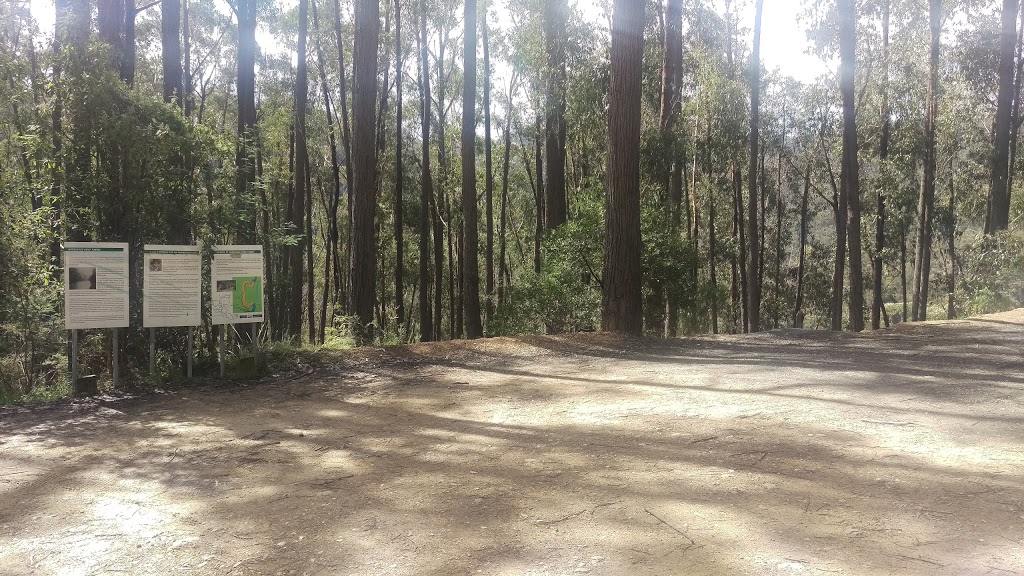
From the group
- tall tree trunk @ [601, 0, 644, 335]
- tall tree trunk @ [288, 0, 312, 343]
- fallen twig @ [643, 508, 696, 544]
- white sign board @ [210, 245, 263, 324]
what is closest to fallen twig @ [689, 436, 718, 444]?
fallen twig @ [643, 508, 696, 544]

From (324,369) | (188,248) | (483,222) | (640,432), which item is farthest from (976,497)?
(483,222)

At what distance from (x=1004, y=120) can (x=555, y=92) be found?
1463 centimetres

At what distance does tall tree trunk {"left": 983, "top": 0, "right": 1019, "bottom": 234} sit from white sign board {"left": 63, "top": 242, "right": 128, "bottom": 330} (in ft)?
74.2

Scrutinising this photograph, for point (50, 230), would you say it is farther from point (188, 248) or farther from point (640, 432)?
point (640, 432)

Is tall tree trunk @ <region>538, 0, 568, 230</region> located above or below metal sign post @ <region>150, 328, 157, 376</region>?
above

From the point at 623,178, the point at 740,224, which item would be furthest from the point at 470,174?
the point at 740,224

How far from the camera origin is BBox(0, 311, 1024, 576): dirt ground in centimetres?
305

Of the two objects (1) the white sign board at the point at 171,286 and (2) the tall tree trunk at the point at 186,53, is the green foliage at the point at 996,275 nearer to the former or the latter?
(1) the white sign board at the point at 171,286

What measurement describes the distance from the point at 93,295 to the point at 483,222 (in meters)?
33.8

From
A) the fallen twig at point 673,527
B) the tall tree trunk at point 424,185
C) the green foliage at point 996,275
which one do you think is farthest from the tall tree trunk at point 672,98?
the fallen twig at point 673,527

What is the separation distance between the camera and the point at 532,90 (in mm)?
26750

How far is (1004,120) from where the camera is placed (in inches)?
820

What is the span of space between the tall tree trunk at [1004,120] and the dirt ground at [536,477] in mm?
16466

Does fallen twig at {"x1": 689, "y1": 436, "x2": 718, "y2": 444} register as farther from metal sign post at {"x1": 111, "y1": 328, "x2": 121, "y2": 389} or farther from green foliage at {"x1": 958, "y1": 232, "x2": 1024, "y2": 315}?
green foliage at {"x1": 958, "y1": 232, "x2": 1024, "y2": 315}
